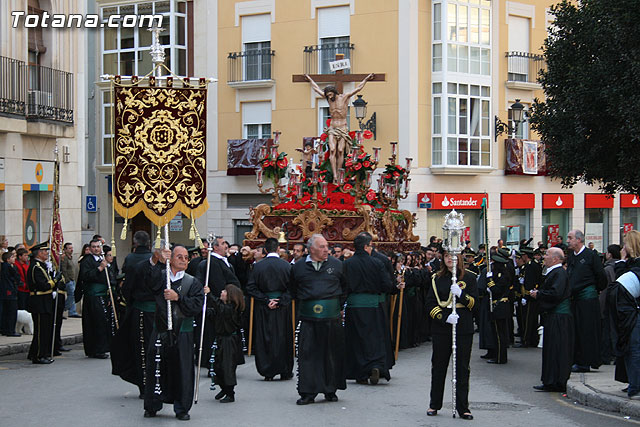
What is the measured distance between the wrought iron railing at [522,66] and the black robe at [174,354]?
2433 cm

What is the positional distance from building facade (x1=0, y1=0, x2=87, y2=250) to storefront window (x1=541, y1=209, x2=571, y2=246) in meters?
17.8

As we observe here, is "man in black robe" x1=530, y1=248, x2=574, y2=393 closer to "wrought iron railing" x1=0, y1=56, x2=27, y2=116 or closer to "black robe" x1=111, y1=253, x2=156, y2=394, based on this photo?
"black robe" x1=111, y1=253, x2=156, y2=394

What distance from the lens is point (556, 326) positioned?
1180cm

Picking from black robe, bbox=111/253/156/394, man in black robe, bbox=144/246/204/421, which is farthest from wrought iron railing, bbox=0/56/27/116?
man in black robe, bbox=144/246/204/421

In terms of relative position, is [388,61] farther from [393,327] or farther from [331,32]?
[393,327]

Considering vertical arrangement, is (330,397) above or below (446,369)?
below

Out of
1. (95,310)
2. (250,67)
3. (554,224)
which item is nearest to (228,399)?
(95,310)

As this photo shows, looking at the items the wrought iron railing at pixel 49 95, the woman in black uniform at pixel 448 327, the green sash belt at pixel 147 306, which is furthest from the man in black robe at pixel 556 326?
the wrought iron railing at pixel 49 95

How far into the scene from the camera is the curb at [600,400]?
10.2m

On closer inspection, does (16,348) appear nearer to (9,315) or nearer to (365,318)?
(9,315)

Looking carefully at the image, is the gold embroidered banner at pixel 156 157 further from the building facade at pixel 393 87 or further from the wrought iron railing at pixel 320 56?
the wrought iron railing at pixel 320 56

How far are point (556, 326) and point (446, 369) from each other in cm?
230

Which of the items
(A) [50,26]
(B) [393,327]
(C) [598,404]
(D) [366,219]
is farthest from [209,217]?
(C) [598,404]

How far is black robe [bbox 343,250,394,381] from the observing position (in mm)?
12117
